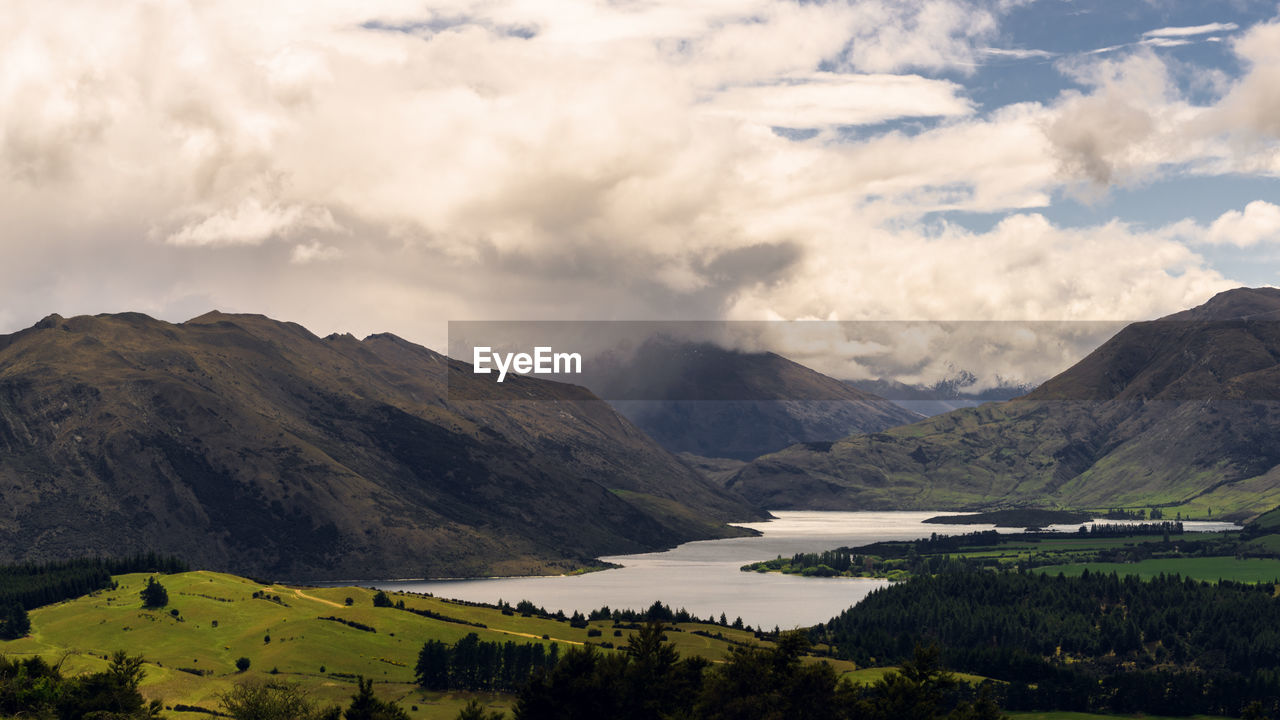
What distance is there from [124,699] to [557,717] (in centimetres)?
4746

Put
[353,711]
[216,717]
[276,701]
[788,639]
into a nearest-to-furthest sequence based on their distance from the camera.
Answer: [353,711]
[788,639]
[276,701]
[216,717]

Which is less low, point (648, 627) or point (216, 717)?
point (648, 627)

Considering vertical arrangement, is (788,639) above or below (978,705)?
above

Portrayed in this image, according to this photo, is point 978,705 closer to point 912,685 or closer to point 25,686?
point 912,685

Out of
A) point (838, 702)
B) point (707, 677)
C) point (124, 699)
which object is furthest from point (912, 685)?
point (124, 699)

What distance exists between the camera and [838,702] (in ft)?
431

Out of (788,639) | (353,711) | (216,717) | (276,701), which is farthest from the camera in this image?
(216,717)

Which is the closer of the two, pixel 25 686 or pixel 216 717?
pixel 25 686

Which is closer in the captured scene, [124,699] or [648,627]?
[124,699]

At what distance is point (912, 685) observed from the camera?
13525 centimetres

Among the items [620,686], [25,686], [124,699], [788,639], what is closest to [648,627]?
[620,686]

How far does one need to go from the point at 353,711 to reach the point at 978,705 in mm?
69419

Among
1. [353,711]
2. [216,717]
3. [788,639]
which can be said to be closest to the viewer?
[353,711]

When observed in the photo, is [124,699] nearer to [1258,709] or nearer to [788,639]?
[788,639]
